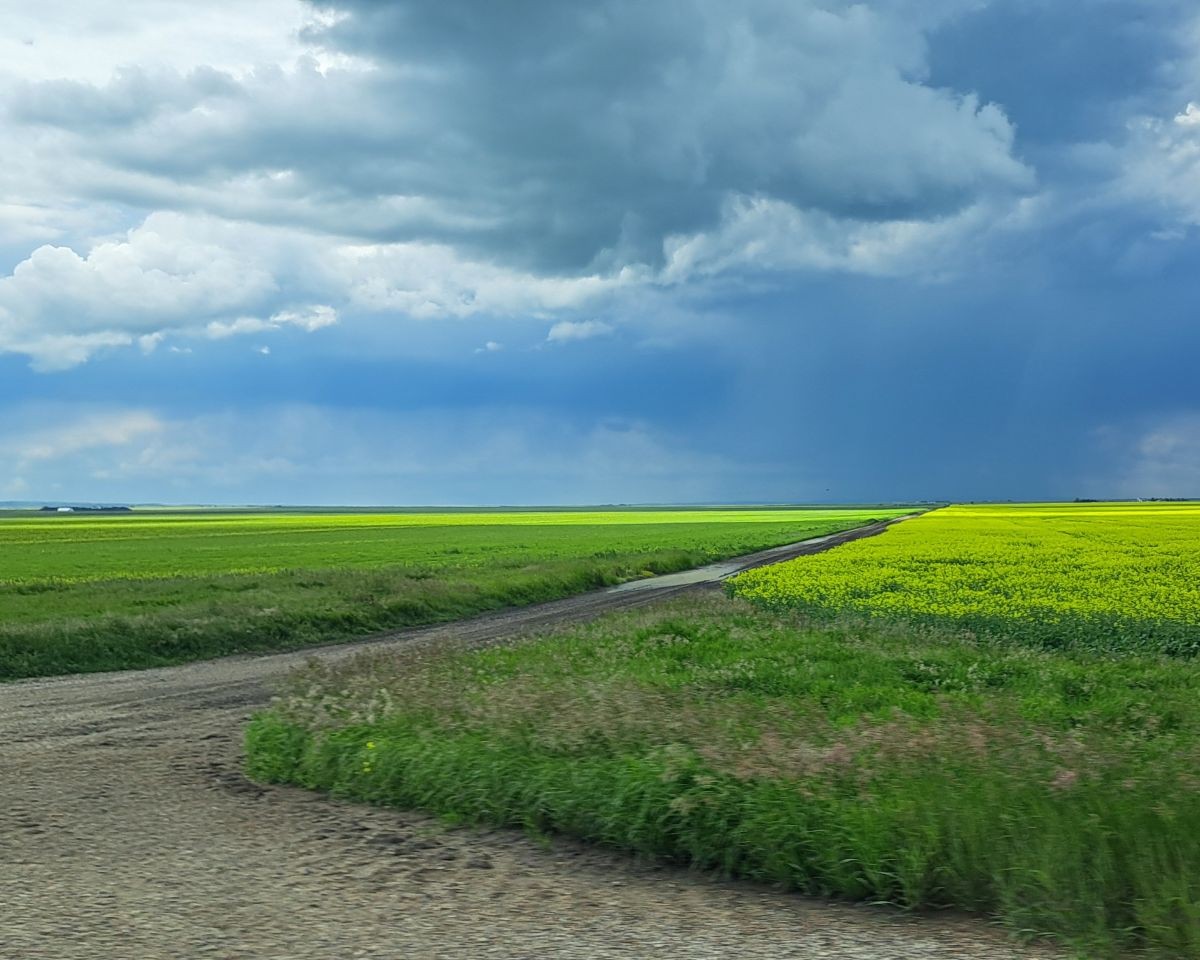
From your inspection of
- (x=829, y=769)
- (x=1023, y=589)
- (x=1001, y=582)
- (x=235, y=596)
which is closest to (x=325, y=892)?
(x=829, y=769)

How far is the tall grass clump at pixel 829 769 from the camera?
22.9 feet

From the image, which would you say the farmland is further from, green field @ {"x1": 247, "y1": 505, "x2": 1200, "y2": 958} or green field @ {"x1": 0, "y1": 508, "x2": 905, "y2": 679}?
green field @ {"x1": 0, "y1": 508, "x2": 905, "y2": 679}

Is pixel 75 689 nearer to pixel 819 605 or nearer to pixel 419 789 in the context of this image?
pixel 419 789

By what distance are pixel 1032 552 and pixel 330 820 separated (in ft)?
138

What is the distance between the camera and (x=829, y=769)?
849cm

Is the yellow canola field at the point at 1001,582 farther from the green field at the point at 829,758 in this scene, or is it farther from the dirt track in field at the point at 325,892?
the dirt track in field at the point at 325,892

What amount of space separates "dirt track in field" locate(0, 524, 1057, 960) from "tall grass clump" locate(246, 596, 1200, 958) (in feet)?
0.96

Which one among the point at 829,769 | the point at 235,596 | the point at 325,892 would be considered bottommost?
the point at 235,596

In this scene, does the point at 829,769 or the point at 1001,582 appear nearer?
the point at 829,769

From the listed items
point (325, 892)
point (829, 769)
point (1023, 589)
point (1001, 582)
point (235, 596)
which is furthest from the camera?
point (1001, 582)

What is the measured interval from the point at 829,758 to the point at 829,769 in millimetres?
211

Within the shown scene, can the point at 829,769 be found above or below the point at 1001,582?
above

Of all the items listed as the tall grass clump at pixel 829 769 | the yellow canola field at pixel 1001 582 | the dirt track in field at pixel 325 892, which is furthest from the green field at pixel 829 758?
the yellow canola field at pixel 1001 582

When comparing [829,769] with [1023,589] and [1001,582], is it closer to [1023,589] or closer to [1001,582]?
[1023,589]
